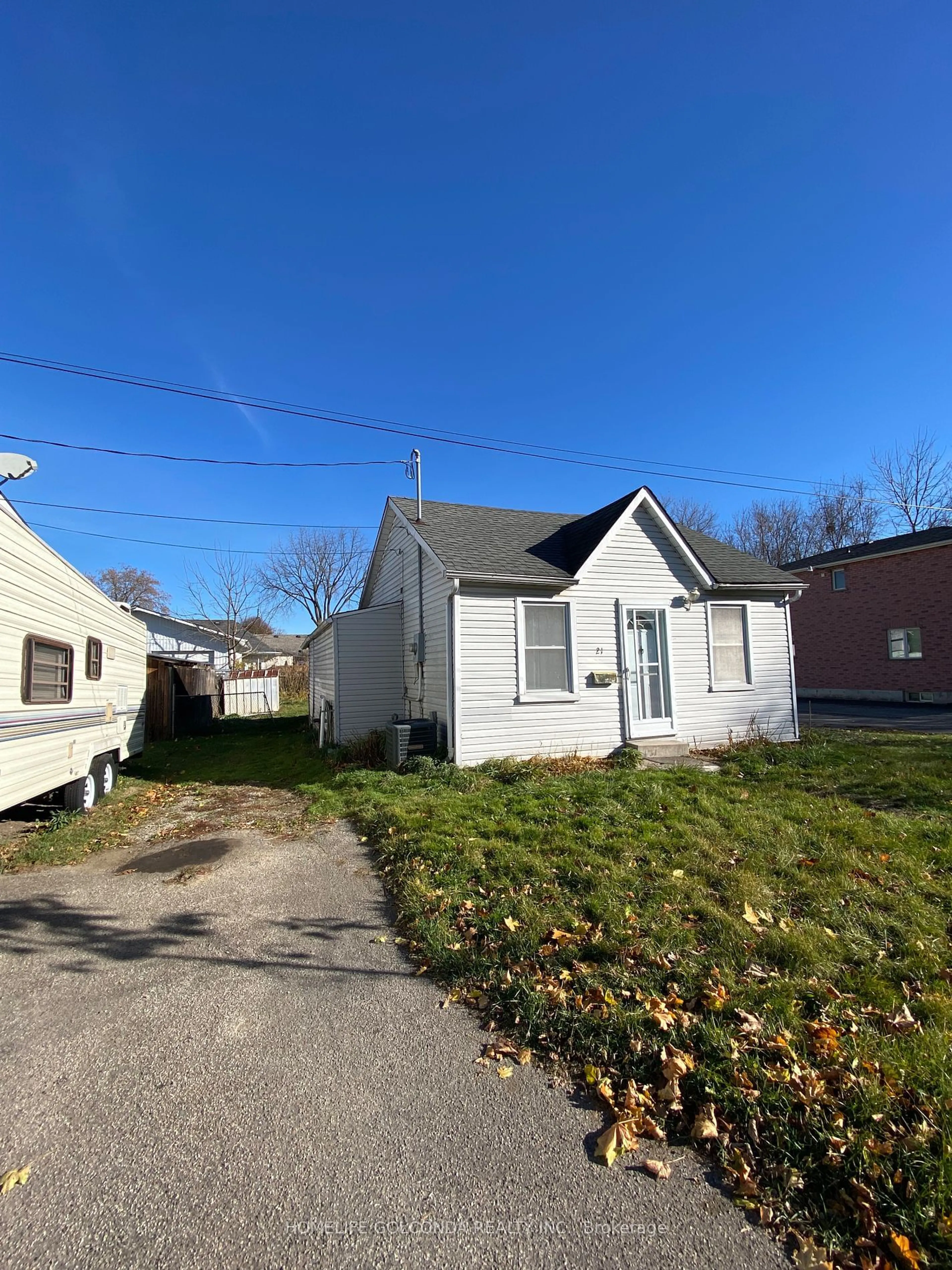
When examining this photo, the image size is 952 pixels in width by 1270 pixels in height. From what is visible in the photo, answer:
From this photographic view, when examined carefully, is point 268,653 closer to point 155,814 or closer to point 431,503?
point 431,503

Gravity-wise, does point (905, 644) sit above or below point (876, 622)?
below

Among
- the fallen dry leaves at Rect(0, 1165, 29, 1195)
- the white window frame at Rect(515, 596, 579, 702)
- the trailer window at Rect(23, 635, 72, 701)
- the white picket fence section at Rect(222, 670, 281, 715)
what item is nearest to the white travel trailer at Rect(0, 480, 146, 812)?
the trailer window at Rect(23, 635, 72, 701)

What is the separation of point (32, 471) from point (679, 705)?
11.2 m

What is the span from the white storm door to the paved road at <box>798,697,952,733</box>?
5.39 m

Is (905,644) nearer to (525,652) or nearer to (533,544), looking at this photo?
(533,544)

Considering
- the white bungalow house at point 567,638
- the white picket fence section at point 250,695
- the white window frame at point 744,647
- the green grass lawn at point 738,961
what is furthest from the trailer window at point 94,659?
the white picket fence section at point 250,695

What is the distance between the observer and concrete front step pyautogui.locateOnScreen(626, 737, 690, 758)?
10438mm

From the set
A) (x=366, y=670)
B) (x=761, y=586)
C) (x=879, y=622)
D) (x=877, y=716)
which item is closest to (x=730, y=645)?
(x=761, y=586)

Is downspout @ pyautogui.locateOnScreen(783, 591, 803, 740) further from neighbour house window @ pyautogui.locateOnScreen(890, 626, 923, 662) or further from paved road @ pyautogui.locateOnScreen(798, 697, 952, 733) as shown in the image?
neighbour house window @ pyautogui.locateOnScreen(890, 626, 923, 662)

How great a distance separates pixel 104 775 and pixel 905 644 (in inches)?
989

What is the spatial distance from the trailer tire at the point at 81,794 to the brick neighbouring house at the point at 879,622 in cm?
2068

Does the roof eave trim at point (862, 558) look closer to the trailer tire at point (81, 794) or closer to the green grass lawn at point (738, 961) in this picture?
the green grass lawn at point (738, 961)

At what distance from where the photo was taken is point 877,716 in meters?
17.5

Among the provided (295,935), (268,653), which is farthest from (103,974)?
(268,653)
